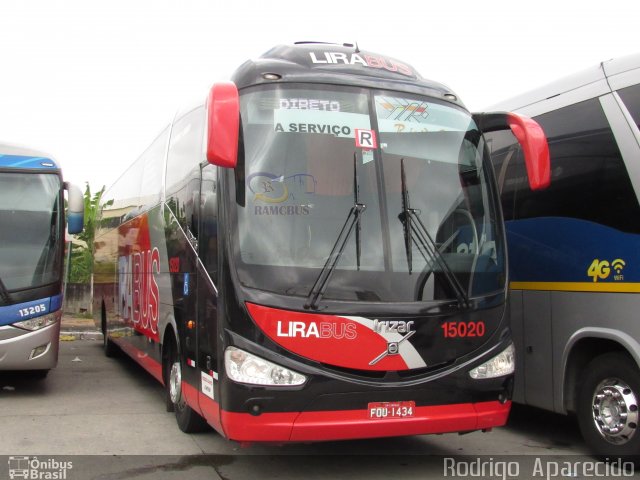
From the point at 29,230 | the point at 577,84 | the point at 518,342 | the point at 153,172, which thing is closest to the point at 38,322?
the point at 29,230

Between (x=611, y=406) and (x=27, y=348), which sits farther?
(x=27, y=348)

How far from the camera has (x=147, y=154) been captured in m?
9.98

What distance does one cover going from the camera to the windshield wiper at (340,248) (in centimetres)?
505

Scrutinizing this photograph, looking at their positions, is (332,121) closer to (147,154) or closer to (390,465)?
(390,465)

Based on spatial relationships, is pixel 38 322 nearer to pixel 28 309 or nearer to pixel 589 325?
pixel 28 309

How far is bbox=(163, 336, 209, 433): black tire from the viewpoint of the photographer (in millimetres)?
6945

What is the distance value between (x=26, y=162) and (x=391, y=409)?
6.47 m

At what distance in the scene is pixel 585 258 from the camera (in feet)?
20.6

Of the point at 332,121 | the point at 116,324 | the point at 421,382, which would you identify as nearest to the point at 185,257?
the point at 332,121

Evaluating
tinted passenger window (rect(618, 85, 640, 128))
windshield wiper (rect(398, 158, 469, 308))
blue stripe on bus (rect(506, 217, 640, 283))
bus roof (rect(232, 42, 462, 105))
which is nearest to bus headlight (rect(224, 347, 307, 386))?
windshield wiper (rect(398, 158, 469, 308))

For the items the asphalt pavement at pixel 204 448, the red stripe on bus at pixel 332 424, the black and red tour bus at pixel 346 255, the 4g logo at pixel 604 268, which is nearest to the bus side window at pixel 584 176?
the 4g logo at pixel 604 268

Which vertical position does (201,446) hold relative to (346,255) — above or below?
below

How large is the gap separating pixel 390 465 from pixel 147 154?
5.85 m

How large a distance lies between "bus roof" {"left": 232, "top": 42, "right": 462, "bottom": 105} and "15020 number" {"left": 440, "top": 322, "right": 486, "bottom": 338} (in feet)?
6.49
